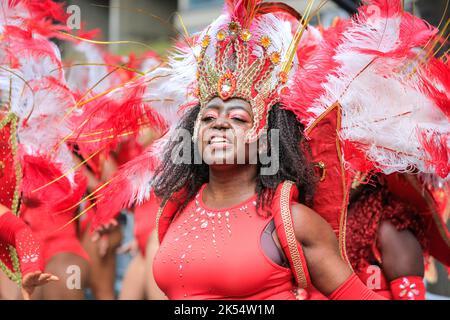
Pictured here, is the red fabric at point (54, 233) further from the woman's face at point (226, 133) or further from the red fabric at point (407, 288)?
the red fabric at point (407, 288)

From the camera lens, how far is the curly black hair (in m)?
3.05

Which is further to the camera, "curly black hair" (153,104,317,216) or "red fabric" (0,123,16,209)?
"red fabric" (0,123,16,209)

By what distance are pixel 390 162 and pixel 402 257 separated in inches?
33.3

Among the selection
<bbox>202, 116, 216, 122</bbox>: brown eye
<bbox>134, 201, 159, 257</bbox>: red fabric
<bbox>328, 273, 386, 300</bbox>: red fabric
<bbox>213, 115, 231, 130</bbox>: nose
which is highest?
<bbox>202, 116, 216, 122</bbox>: brown eye

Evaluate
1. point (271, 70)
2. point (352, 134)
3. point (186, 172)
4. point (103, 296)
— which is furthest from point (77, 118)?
point (103, 296)

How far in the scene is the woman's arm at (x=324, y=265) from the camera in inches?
111

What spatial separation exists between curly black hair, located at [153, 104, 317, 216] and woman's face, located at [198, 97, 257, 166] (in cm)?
12

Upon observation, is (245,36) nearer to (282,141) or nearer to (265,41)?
(265,41)

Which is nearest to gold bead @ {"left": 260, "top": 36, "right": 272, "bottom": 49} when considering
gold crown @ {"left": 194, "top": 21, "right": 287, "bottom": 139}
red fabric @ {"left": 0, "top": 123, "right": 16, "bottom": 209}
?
gold crown @ {"left": 194, "top": 21, "right": 287, "bottom": 139}

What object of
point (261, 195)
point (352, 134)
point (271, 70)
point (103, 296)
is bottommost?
point (103, 296)

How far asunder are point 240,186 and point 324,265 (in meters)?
0.48

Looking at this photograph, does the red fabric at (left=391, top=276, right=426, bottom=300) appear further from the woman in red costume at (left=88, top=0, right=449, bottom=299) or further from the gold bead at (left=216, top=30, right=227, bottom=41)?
the gold bead at (left=216, top=30, right=227, bottom=41)
